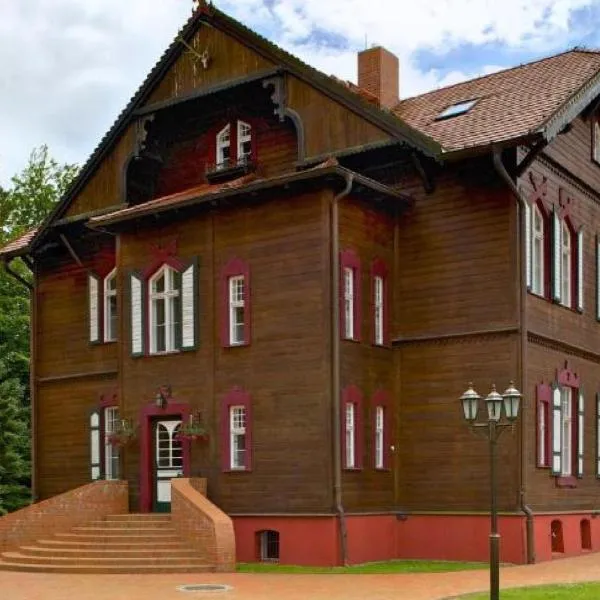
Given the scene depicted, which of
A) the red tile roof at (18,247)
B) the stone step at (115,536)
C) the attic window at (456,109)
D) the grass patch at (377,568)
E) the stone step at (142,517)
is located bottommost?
the grass patch at (377,568)

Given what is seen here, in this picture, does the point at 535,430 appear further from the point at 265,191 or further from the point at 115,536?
the point at 115,536

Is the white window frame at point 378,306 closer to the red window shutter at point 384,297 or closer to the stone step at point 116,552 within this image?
the red window shutter at point 384,297

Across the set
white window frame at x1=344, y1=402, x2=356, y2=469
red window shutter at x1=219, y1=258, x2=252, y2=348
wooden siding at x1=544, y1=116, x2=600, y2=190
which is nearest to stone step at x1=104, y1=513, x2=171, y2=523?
red window shutter at x1=219, y1=258, x2=252, y2=348

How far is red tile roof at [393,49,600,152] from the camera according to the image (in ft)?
83.9

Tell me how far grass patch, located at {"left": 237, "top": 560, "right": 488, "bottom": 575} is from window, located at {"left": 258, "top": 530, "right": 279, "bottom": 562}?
21.9 inches

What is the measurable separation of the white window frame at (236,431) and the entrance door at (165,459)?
5.58ft

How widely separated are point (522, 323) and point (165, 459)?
9.03 m

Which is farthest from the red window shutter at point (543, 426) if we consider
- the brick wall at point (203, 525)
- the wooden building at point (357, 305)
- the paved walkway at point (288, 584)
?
the brick wall at point (203, 525)

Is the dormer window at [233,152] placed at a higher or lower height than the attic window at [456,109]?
lower

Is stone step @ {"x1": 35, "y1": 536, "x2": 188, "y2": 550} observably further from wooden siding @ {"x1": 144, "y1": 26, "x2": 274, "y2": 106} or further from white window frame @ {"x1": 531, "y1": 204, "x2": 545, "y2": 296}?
wooden siding @ {"x1": 144, "y1": 26, "x2": 274, "y2": 106}

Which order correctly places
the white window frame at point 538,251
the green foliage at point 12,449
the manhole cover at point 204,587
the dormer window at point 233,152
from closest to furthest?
the manhole cover at point 204,587, the white window frame at point 538,251, the dormer window at point 233,152, the green foliage at point 12,449

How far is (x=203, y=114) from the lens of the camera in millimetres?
30000

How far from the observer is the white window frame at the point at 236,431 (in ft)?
85.8

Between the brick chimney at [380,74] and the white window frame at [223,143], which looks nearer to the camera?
the white window frame at [223,143]
